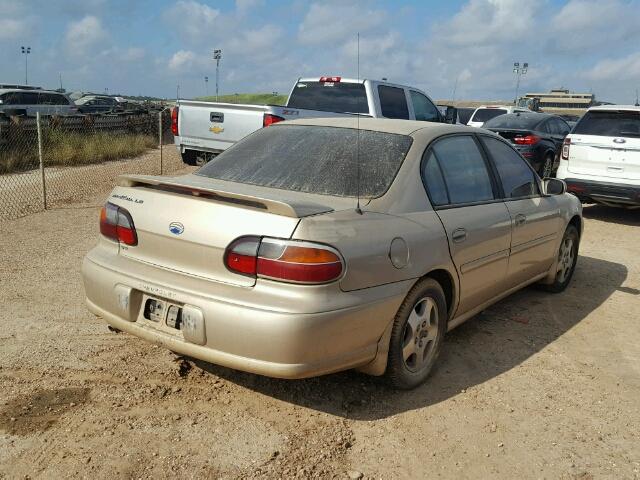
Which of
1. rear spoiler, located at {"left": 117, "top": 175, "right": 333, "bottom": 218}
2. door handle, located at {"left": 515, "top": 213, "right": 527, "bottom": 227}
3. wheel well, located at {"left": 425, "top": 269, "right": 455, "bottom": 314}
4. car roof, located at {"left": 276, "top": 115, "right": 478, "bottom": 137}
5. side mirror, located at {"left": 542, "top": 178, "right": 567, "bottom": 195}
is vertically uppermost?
car roof, located at {"left": 276, "top": 115, "right": 478, "bottom": 137}

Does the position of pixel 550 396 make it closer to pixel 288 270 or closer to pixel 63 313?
pixel 288 270

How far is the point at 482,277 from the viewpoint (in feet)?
13.6

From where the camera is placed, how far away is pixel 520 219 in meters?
4.58

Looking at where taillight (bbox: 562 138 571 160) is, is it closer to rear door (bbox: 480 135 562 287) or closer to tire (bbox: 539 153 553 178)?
tire (bbox: 539 153 553 178)

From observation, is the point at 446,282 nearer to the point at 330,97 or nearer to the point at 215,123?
→ the point at 215,123

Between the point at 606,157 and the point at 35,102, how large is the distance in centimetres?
1964

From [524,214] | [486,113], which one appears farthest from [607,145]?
[486,113]

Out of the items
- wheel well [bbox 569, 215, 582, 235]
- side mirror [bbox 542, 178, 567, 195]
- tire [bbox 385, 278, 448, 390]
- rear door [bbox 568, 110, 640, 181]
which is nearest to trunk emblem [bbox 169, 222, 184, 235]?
tire [bbox 385, 278, 448, 390]

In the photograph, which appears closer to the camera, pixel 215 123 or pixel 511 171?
pixel 511 171

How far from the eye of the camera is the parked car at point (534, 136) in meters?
12.0

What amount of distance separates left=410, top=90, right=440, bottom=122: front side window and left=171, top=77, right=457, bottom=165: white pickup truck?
0.13 feet

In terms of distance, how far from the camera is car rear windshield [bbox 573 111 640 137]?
9.24 m

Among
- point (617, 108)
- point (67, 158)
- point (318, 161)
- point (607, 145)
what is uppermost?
point (617, 108)

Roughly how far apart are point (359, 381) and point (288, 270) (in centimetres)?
116
